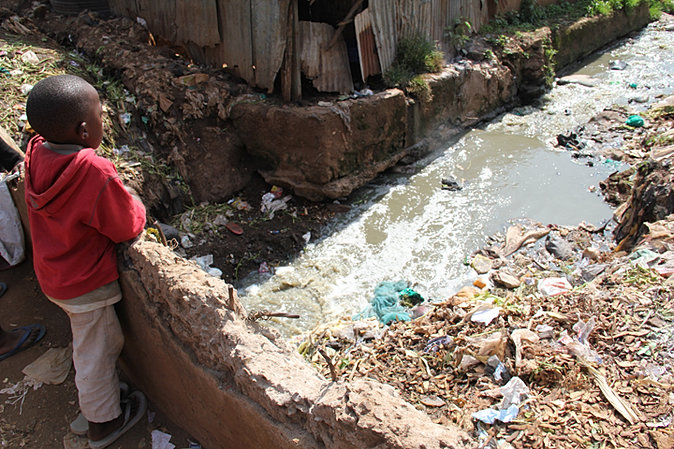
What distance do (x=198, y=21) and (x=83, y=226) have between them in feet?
15.3

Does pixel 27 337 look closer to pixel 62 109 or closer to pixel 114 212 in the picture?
pixel 114 212

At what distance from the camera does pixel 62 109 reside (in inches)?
82.6

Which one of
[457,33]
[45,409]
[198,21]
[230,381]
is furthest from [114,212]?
[457,33]

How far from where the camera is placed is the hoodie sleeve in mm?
2125

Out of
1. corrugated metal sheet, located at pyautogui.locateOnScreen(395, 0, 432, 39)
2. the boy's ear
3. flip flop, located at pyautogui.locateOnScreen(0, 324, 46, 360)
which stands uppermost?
corrugated metal sheet, located at pyautogui.locateOnScreen(395, 0, 432, 39)

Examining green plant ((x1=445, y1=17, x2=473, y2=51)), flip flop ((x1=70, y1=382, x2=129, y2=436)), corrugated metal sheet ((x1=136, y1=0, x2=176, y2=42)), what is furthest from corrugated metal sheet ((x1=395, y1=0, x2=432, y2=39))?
flip flop ((x1=70, y1=382, x2=129, y2=436))

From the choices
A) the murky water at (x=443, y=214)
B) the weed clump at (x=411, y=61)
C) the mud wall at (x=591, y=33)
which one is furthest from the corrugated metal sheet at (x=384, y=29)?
the mud wall at (x=591, y=33)

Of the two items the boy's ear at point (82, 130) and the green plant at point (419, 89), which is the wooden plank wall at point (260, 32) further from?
the boy's ear at point (82, 130)

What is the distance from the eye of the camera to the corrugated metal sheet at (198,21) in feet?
19.4

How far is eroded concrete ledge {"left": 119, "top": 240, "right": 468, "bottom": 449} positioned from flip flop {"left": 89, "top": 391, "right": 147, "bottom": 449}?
55 mm

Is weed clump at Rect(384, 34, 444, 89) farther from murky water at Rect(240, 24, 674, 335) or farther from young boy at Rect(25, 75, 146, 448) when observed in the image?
young boy at Rect(25, 75, 146, 448)

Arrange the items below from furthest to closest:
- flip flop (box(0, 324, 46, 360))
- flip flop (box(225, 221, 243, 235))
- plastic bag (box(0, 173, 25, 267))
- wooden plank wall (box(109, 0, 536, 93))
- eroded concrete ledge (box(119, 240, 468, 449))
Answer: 1. wooden plank wall (box(109, 0, 536, 93))
2. flip flop (box(225, 221, 243, 235))
3. plastic bag (box(0, 173, 25, 267))
4. flip flop (box(0, 324, 46, 360))
5. eroded concrete ledge (box(119, 240, 468, 449))

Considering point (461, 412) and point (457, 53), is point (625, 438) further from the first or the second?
point (457, 53)

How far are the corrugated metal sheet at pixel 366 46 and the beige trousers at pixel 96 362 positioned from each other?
188 inches
